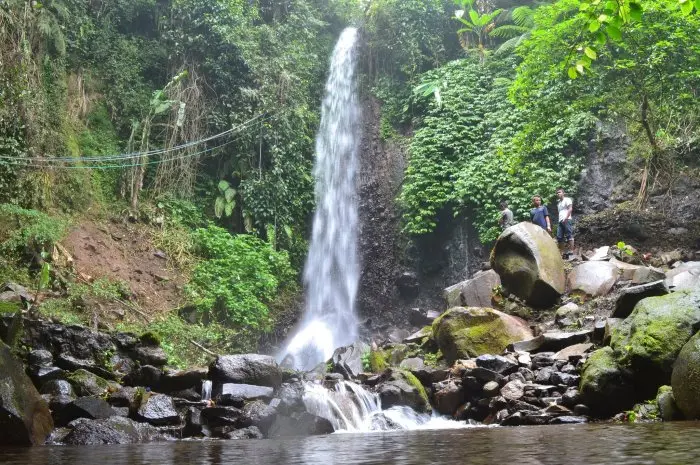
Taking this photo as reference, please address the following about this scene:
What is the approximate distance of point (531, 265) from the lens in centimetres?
1241

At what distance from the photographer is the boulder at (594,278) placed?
1209 centimetres

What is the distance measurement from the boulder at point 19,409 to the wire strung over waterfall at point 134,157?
7.92m

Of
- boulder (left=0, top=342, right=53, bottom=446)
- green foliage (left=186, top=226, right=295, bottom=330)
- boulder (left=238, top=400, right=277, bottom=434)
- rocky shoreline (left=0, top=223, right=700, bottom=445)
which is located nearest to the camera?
boulder (left=0, top=342, right=53, bottom=446)

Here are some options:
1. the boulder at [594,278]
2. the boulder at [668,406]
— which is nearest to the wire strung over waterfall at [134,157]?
the boulder at [594,278]

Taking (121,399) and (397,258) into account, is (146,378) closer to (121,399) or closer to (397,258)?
(121,399)

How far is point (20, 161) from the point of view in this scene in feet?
42.5

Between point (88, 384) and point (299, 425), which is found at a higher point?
point (88, 384)

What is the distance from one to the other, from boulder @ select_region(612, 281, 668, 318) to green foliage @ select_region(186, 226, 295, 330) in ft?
27.7

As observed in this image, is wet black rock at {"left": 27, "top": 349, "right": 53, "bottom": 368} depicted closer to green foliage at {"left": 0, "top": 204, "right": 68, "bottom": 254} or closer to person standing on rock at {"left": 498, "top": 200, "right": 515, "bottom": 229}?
green foliage at {"left": 0, "top": 204, "right": 68, "bottom": 254}

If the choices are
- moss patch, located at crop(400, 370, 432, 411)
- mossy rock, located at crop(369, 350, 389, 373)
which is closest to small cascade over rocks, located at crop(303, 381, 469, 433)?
moss patch, located at crop(400, 370, 432, 411)

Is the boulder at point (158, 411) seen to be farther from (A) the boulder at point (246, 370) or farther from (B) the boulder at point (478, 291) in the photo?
(B) the boulder at point (478, 291)

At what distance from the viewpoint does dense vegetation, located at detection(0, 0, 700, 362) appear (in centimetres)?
1305

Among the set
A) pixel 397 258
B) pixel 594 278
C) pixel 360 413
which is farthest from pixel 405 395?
pixel 397 258

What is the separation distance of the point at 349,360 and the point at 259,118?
9026 millimetres
